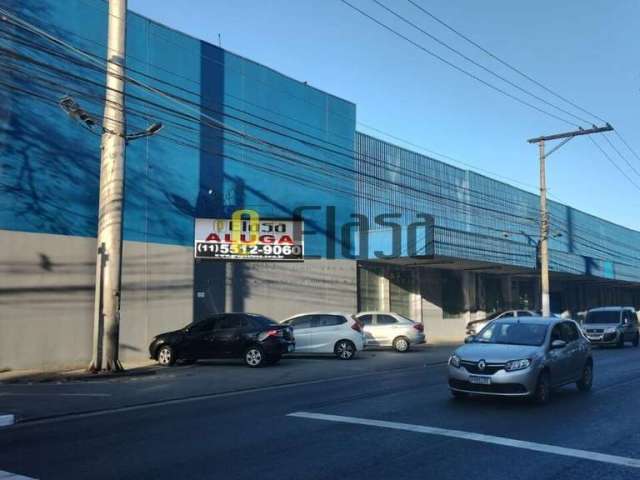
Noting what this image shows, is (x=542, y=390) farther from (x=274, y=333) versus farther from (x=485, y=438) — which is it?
(x=274, y=333)

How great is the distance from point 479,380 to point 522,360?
79cm

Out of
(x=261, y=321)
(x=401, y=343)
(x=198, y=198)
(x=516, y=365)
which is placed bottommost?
(x=401, y=343)

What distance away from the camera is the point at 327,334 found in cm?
2139

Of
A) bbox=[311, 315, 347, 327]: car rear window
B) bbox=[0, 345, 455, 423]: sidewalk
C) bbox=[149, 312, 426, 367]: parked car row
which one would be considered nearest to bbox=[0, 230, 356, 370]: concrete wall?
bbox=[0, 345, 455, 423]: sidewalk

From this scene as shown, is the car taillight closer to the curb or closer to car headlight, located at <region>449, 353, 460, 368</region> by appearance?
the curb

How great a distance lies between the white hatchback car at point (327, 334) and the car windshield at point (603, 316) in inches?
510

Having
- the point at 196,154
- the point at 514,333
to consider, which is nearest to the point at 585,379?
the point at 514,333

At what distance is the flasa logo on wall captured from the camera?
23203mm

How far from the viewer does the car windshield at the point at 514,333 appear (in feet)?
39.0

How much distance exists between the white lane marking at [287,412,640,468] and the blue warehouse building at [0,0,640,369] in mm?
10268

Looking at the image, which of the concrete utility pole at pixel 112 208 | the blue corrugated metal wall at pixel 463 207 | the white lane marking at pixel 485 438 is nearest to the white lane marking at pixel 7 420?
the white lane marking at pixel 485 438

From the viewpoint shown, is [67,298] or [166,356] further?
[166,356]

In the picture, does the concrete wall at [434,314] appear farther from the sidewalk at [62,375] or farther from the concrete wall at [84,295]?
the sidewalk at [62,375]

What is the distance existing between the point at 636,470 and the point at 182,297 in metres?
17.3
